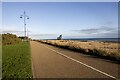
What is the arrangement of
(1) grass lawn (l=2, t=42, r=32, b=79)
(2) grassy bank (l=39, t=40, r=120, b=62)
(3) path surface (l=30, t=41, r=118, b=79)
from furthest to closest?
1. (2) grassy bank (l=39, t=40, r=120, b=62)
2. (1) grass lawn (l=2, t=42, r=32, b=79)
3. (3) path surface (l=30, t=41, r=118, b=79)

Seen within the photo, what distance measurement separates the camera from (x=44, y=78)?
404 inches

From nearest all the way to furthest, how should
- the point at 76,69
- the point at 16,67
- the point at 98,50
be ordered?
the point at 76,69 → the point at 16,67 → the point at 98,50

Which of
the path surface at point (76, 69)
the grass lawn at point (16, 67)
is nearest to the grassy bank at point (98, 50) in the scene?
the path surface at point (76, 69)

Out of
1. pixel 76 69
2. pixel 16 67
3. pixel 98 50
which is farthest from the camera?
pixel 98 50

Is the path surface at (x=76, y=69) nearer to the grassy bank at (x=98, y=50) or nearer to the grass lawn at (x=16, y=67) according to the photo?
the grass lawn at (x=16, y=67)

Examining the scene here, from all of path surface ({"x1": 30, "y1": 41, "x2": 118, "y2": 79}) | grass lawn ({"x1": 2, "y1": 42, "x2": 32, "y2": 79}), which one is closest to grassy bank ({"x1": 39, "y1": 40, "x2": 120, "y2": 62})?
path surface ({"x1": 30, "y1": 41, "x2": 118, "y2": 79})

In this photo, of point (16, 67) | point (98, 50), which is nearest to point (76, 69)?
point (16, 67)

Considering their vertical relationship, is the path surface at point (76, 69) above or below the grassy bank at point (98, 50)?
below

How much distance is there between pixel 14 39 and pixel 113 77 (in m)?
58.2

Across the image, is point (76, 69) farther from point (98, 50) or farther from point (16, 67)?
point (98, 50)

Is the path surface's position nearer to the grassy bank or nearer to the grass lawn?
the grass lawn

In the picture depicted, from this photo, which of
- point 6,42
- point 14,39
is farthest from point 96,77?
point 14,39

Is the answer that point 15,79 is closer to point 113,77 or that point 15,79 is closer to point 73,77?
point 73,77

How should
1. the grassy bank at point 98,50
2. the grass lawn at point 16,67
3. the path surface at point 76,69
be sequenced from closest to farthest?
1. the path surface at point 76,69
2. the grass lawn at point 16,67
3. the grassy bank at point 98,50
